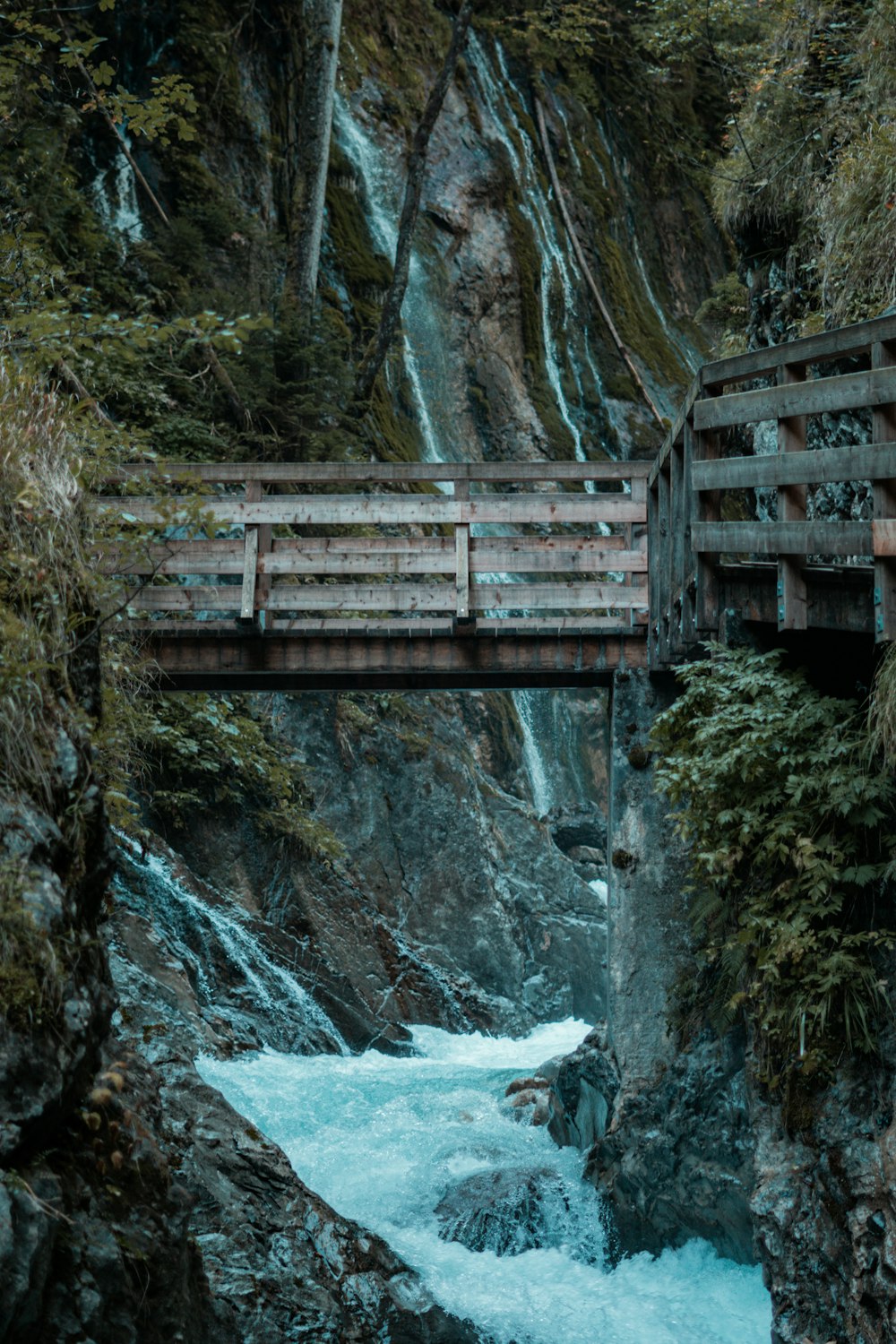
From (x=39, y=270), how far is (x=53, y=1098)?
7.82m

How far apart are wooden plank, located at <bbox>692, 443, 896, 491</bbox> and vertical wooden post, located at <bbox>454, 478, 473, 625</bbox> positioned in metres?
2.21

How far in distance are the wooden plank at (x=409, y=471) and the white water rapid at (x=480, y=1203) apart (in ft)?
14.0

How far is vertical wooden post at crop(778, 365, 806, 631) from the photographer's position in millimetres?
5918

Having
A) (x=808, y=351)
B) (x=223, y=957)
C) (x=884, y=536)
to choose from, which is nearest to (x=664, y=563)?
(x=808, y=351)

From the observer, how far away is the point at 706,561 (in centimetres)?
695

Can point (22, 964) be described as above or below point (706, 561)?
below

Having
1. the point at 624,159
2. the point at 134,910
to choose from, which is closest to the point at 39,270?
the point at 134,910

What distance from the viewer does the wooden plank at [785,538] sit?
5387 mm

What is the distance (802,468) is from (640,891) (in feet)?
12.2

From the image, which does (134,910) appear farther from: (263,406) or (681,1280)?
(263,406)

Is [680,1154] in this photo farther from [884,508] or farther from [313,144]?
[313,144]

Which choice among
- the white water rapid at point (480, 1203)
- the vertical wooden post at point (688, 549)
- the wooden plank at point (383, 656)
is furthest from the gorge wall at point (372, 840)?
the vertical wooden post at point (688, 549)

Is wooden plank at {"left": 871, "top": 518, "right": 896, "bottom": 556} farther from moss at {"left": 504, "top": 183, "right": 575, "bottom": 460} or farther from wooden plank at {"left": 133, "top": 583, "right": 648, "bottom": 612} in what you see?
moss at {"left": 504, "top": 183, "right": 575, "bottom": 460}

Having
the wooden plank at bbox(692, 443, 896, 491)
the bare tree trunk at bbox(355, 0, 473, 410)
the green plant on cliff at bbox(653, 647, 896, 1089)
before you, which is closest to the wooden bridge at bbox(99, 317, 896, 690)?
the wooden plank at bbox(692, 443, 896, 491)
